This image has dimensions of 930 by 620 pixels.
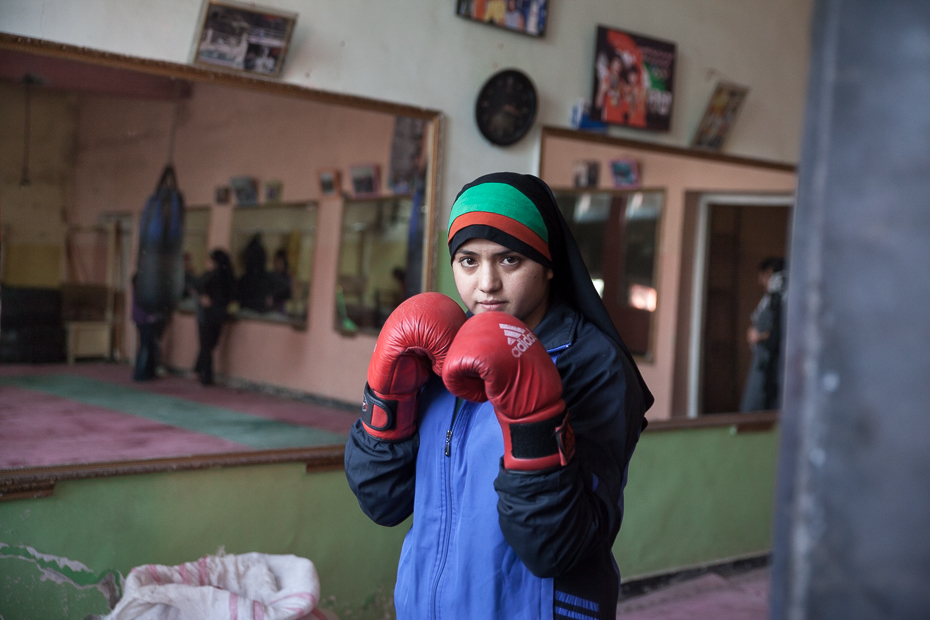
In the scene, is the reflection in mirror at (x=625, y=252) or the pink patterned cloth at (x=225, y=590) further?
the reflection in mirror at (x=625, y=252)

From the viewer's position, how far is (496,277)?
118cm

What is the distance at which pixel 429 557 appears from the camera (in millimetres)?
1159

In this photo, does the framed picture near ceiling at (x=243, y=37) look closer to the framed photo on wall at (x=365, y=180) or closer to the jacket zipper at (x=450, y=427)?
the framed photo on wall at (x=365, y=180)

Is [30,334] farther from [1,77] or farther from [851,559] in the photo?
[851,559]

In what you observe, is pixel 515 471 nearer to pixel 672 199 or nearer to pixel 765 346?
pixel 672 199

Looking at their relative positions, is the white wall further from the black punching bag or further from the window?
the window

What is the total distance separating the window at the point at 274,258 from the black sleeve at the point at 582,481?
5.80ft

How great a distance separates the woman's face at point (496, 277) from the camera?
1.18m

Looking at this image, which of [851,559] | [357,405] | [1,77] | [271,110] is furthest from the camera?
[357,405]

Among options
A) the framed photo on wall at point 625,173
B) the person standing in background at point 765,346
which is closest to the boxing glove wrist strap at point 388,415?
the framed photo on wall at point 625,173

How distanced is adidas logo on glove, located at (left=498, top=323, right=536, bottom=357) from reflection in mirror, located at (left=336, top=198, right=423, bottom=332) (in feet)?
6.00

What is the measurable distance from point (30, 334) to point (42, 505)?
497 mm

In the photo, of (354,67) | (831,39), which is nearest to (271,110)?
(354,67)

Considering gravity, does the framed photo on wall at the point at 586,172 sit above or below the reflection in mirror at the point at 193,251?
above
